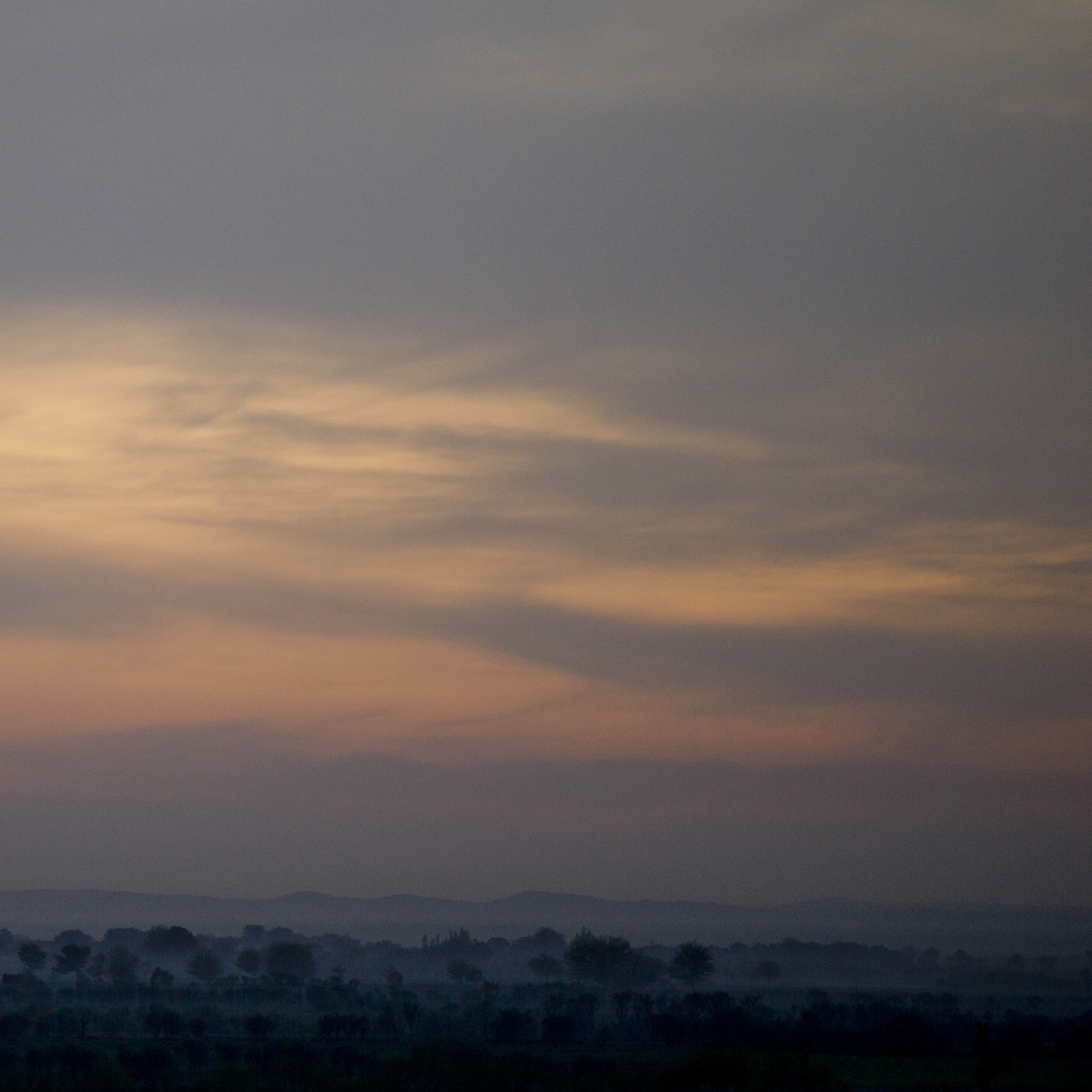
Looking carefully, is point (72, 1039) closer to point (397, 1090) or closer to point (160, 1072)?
point (160, 1072)

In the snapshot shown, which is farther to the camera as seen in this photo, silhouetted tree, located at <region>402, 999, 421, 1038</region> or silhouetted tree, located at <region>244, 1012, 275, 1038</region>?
silhouetted tree, located at <region>402, 999, 421, 1038</region>

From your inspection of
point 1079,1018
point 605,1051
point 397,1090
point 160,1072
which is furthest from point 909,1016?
point 160,1072

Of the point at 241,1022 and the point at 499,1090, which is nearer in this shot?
the point at 499,1090

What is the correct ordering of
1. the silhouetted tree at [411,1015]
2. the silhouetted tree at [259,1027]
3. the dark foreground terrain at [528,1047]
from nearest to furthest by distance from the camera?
the dark foreground terrain at [528,1047]
the silhouetted tree at [259,1027]
the silhouetted tree at [411,1015]


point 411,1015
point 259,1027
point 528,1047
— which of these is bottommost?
point 528,1047

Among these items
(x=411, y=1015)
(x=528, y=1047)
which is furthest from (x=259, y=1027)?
(x=528, y=1047)

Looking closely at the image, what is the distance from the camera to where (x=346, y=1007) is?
177 meters

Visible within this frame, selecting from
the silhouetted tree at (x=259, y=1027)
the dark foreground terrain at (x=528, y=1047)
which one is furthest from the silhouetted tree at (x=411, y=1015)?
the silhouetted tree at (x=259, y=1027)

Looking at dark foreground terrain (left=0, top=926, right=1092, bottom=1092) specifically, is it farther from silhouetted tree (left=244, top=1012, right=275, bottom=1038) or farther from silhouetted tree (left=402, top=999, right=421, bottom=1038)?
silhouetted tree (left=402, top=999, right=421, bottom=1038)

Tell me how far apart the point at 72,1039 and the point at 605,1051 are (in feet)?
143

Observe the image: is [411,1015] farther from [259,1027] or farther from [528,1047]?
[259,1027]

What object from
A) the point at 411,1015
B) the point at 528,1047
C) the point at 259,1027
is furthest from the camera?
the point at 411,1015

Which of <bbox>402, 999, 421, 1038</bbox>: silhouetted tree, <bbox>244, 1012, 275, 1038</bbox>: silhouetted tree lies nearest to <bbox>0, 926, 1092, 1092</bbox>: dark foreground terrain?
<bbox>244, 1012, 275, 1038</bbox>: silhouetted tree

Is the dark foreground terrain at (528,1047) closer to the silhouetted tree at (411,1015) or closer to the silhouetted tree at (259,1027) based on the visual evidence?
the silhouetted tree at (259,1027)
